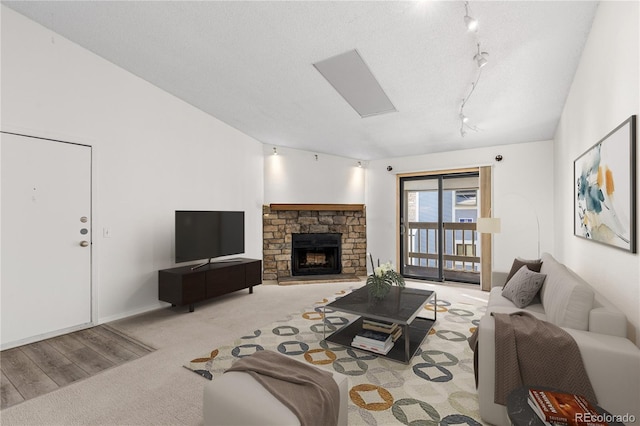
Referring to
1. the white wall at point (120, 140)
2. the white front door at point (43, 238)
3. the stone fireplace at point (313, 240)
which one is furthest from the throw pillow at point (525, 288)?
the white front door at point (43, 238)

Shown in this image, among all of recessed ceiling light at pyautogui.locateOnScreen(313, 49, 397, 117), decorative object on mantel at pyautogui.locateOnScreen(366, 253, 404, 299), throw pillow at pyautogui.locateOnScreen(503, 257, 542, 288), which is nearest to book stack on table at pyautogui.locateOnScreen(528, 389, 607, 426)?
decorative object on mantel at pyautogui.locateOnScreen(366, 253, 404, 299)

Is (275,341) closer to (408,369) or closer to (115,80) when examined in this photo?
(408,369)

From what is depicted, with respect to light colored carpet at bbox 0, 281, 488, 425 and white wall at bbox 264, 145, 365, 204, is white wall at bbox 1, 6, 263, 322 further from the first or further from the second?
white wall at bbox 264, 145, 365, 204

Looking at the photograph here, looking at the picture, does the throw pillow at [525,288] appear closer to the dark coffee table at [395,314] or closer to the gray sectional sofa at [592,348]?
the gray sectional sofa at [592,348]

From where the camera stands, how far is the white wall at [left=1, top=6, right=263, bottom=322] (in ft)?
9.59

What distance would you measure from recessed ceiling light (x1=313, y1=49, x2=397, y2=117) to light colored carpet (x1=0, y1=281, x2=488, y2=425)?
2.82 metres

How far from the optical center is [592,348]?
58.5 inches

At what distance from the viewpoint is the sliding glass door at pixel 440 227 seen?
5633 millimetres

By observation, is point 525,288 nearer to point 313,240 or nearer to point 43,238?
point 313,240

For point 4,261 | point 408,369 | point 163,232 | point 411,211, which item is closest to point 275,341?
point 408,369

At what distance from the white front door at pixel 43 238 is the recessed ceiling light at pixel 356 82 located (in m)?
2.87

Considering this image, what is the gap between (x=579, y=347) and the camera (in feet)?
4.95

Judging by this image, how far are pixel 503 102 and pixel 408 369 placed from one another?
3164 millimetres

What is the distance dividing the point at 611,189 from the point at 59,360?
4.39 meters
